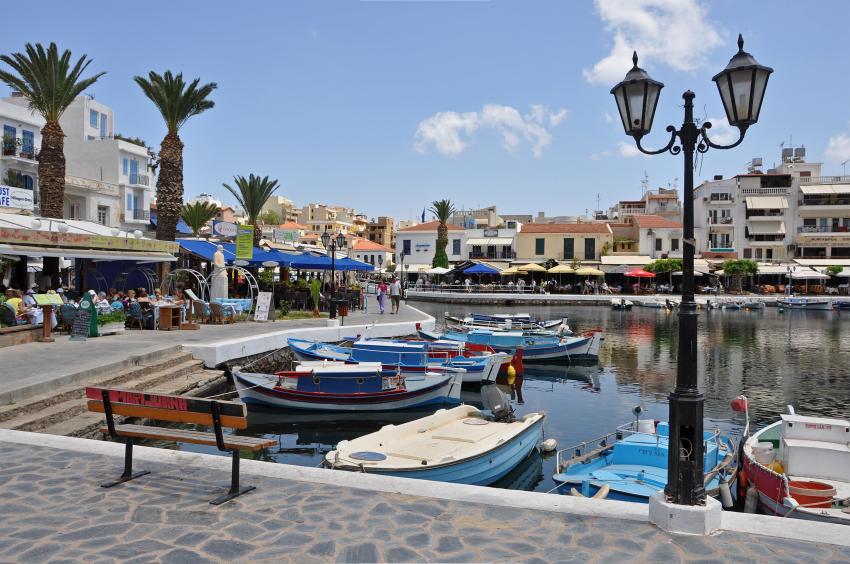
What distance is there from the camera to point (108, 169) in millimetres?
50062

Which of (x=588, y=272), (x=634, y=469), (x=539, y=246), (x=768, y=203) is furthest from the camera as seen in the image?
(x=539, y=246)

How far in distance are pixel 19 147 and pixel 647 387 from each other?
39.9 meters

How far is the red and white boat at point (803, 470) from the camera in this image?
8023mm

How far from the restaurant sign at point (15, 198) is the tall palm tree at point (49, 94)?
1.79 meters

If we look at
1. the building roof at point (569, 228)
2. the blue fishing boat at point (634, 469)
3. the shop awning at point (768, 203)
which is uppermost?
the shop awning at point (768, 203)

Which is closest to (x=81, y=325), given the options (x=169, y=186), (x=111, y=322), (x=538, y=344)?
(x=111, y=322)

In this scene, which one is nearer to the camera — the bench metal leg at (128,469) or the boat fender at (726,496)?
the bench metal leg at (128,469)

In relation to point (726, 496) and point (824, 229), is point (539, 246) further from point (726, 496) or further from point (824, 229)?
point (726, 496)

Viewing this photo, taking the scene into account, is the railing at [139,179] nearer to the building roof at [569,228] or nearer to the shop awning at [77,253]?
the shop awning at [77,253]

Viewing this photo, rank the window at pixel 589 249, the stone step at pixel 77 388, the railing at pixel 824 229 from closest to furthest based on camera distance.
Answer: the stone step at pixel 77 388 < the railing at pixel 824 229 < the window at pixel 589 249

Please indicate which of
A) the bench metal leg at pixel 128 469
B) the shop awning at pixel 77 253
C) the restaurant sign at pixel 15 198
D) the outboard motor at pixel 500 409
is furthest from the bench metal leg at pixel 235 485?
the restaurant sign at pixel 15 198

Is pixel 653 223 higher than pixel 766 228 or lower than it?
higher

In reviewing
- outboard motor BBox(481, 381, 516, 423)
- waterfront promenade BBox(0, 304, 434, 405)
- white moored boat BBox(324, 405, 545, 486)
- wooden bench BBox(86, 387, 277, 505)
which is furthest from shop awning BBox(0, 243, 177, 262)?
outboard motor BBox(481, 381, 516, 423)

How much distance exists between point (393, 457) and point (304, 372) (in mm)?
6280
